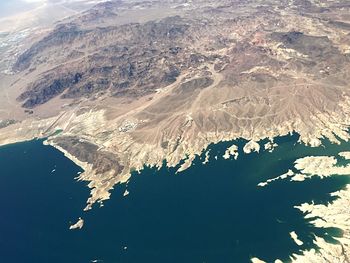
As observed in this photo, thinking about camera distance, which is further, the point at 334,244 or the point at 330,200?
the point at 330,200

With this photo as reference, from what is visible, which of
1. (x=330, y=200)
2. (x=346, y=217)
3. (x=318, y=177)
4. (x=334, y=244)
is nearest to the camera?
(x=334, y=244)

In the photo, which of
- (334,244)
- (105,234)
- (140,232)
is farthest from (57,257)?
(334,244)

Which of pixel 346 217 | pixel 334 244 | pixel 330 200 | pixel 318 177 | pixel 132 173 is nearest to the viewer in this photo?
pixel 334 244

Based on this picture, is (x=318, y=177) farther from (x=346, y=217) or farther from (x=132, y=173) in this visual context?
(x=132, y=173)

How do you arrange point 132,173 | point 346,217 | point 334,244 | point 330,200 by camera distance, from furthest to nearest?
point 132,173 < point 330,200 < point 346,217 < point 334,244

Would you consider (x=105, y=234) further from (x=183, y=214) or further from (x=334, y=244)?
(x=334, y=244)

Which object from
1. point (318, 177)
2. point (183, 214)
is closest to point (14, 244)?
point (183, 214)
